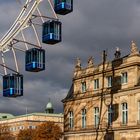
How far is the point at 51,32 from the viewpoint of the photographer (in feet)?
179

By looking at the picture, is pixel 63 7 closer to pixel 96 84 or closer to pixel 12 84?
pixel 12 84

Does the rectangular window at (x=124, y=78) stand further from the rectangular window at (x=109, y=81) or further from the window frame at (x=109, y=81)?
the rectangular window at (x=109, y=81)

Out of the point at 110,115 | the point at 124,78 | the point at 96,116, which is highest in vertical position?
the point at 124,78

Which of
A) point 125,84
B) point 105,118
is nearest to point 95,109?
point 105,118

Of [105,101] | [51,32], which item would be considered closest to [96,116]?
[105,101]

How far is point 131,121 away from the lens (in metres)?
79.2

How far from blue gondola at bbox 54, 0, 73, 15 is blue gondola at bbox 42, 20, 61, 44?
201 cm

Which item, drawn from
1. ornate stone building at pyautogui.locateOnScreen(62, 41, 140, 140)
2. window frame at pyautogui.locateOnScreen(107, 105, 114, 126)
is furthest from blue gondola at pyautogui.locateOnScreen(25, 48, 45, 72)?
window frame at pyautogui.locateOnScreen(107, 105, 114, 126)

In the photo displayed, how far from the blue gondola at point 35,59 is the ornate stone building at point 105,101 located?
27089 millimetres

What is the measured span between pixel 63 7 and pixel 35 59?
6245mm

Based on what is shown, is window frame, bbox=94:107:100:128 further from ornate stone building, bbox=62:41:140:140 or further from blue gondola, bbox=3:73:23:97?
blue gondola, bbox=3:73:23:97

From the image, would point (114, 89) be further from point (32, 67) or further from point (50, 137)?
point (50, 137)

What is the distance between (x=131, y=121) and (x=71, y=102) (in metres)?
18.9

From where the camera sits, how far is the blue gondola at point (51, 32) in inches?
2120
